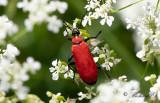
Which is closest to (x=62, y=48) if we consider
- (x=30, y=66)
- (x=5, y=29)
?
(x=5, y=29)

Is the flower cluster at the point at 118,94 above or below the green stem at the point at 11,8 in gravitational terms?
below

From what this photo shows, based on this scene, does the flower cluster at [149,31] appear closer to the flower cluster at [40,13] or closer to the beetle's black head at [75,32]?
the beetle's black head at [75,32]

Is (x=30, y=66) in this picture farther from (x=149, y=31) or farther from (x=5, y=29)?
(x=149, y=31)

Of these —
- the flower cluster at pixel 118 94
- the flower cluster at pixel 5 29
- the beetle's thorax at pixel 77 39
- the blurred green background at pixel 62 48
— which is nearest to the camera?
the flower cluster at pixel 118 94

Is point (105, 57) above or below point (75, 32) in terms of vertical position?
below

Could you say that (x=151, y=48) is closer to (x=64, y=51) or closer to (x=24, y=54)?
(x=64, y=51)

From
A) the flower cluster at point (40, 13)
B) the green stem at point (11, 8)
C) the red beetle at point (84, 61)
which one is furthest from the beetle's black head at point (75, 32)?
the green stem at point (11, 8)
